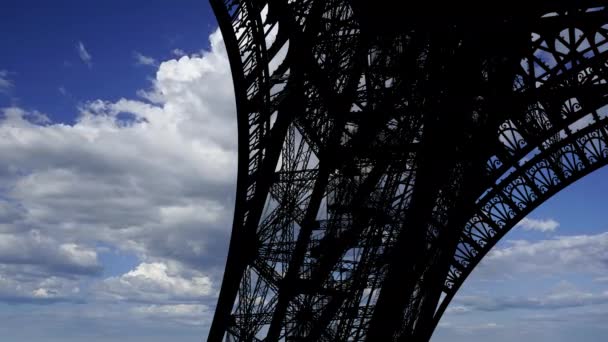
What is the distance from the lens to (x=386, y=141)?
12508 millimetres

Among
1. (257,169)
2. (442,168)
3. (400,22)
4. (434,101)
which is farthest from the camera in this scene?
(257,169)

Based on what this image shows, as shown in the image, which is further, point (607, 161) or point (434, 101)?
point (607, 161)

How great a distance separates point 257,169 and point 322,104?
10.1 ft

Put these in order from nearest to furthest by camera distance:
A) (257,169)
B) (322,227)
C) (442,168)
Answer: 1. (442,168)
2. (322,227)
3. (257,169)

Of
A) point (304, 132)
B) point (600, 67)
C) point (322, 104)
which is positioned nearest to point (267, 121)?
point (304, 132)

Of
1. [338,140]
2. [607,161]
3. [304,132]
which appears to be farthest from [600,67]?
[304,132]

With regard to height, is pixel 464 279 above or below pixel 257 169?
below

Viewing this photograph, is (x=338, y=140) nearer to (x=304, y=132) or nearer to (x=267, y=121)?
(x=304, y=132)

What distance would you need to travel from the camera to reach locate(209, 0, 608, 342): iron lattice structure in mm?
10195

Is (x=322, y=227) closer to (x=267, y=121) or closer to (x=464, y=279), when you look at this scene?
(x=267, y=121)

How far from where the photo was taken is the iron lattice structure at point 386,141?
10195 mm

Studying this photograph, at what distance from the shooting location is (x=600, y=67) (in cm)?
1373

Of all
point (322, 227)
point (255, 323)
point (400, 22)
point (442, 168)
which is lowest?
point (255, 323)

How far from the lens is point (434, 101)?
33.6ft
